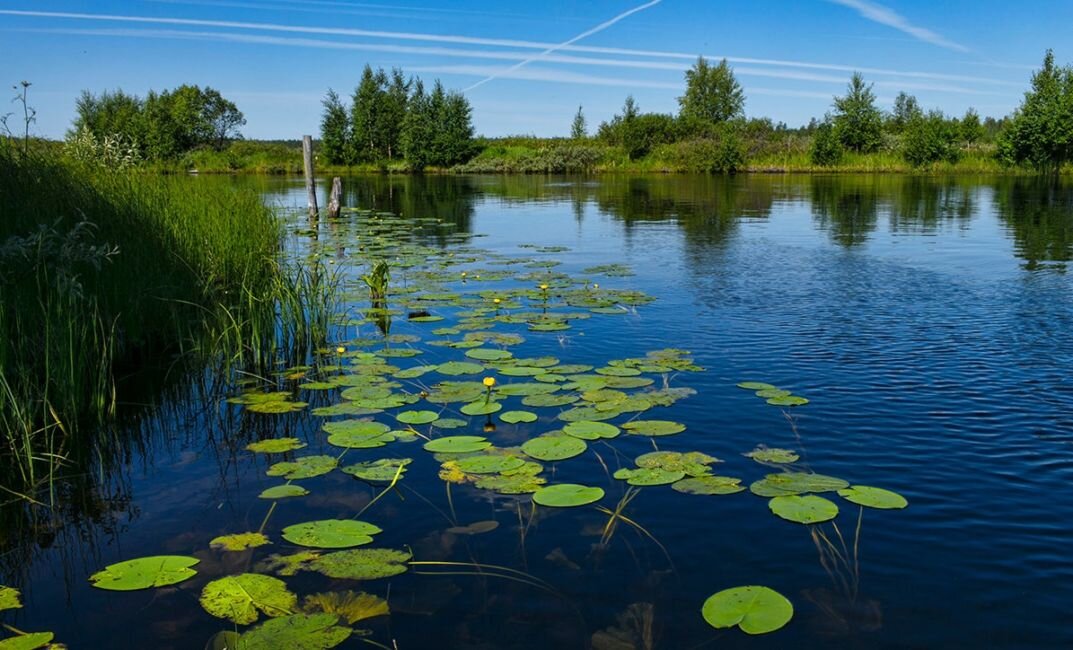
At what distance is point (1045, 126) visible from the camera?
47844 millimetres

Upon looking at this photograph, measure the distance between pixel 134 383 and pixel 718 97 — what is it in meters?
78.8

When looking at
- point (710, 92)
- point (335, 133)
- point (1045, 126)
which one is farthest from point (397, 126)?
point (1045, 126)

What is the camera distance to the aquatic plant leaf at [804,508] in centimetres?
454

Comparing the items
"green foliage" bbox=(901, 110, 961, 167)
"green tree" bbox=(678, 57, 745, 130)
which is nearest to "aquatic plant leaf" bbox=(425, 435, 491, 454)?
"green foliage" bbox=(901, 110, 961, 167)

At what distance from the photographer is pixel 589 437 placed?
19.0 feet

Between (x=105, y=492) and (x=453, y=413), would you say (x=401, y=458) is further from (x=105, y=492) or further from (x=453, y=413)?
(x=105, y=492)

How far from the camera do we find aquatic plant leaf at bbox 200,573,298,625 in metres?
3.68

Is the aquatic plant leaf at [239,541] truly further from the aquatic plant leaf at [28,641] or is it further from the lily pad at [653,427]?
the lily pad at [653,427]

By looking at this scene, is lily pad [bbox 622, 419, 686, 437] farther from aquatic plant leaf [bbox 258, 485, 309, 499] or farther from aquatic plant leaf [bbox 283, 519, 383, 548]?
aquatic plant leaf [bbox 258, 485, 309, 499]

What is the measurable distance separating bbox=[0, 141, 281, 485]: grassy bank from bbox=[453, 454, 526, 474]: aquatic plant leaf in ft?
9.48

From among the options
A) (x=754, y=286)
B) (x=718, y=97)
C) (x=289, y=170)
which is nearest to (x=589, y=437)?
(x=754, y=286)

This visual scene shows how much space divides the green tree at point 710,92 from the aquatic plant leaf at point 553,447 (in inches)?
3059

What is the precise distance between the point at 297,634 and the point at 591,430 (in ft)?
9.62

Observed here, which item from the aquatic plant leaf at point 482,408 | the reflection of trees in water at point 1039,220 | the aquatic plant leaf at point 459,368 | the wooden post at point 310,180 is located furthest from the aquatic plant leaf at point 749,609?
the wooden post at point 310,180
